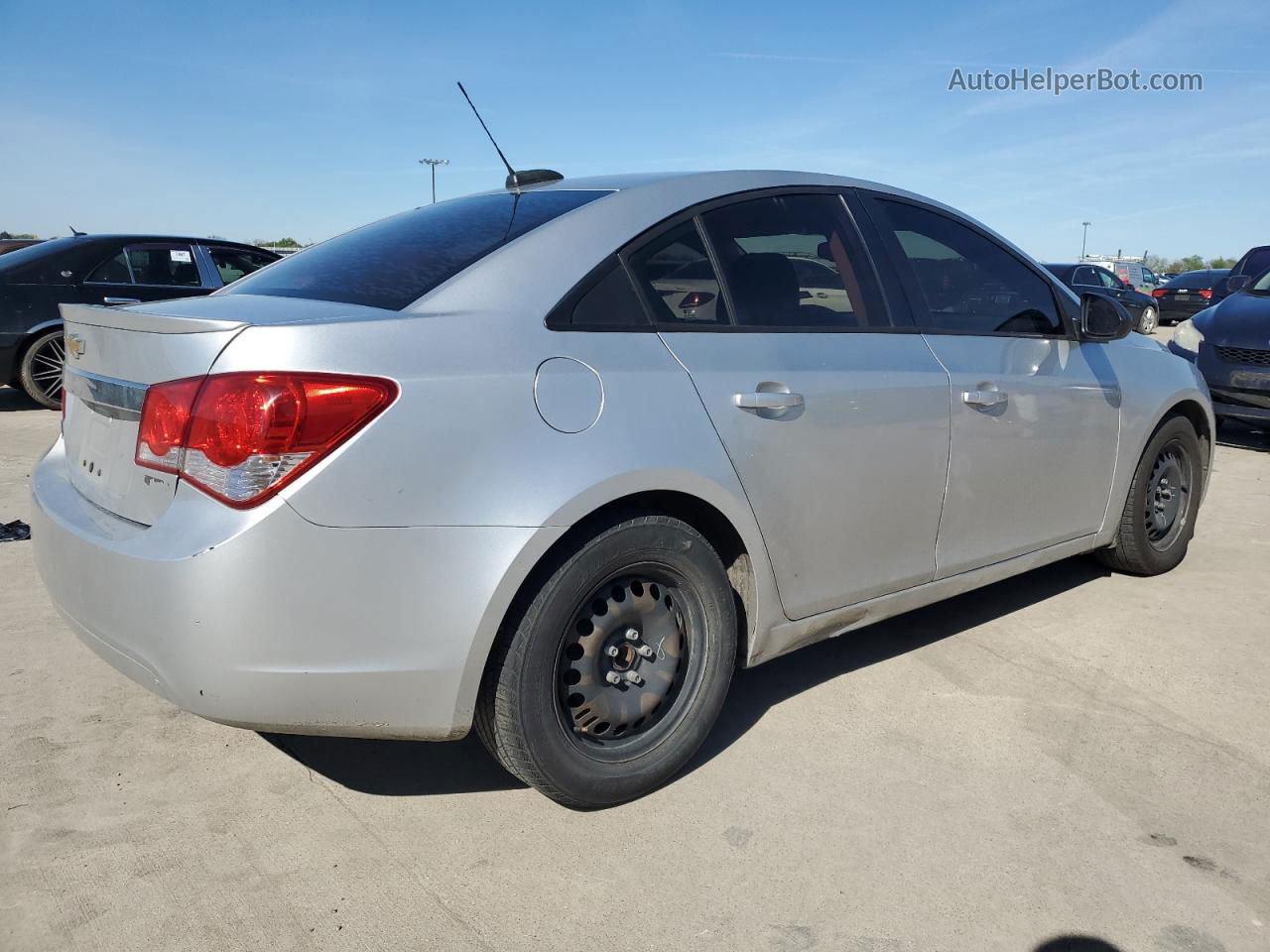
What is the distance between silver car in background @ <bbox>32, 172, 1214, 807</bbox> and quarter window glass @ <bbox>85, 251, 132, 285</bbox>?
22.3 ft

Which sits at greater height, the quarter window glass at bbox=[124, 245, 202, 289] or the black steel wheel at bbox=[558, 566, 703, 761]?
the quarter window glass at bbox=[124, 245, 202, 289]

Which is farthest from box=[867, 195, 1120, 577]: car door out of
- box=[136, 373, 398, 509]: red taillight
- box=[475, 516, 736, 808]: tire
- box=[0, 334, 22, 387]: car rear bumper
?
box=[0, 334, 22, 387]: car rear bumper

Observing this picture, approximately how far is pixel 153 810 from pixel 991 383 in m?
2.75

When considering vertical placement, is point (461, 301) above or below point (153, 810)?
above

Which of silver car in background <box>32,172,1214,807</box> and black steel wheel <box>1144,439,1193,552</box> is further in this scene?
black steel wheel <box>1144,439,1193,552</box>

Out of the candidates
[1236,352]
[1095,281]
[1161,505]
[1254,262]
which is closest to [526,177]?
[1161,505]

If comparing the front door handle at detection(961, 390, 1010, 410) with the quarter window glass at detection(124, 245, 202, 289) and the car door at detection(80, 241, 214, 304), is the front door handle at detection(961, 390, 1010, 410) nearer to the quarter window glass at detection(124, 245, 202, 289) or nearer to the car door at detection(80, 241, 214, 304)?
the car door at detection(80, 241, 214, 304)

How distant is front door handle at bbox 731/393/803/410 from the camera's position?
8.65 feet

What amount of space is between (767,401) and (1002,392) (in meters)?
1.13

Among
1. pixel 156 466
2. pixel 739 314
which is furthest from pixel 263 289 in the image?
pixel 739 314

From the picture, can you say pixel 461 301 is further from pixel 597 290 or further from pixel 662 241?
pixel 662 241

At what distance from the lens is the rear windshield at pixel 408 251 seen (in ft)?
8.11

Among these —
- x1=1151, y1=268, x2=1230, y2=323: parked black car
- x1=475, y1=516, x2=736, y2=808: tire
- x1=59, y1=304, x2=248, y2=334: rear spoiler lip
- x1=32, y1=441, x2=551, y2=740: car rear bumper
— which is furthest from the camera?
x1=1151, y1=268, x2=1230, y2=323: parked black car

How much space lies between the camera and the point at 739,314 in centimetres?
278
